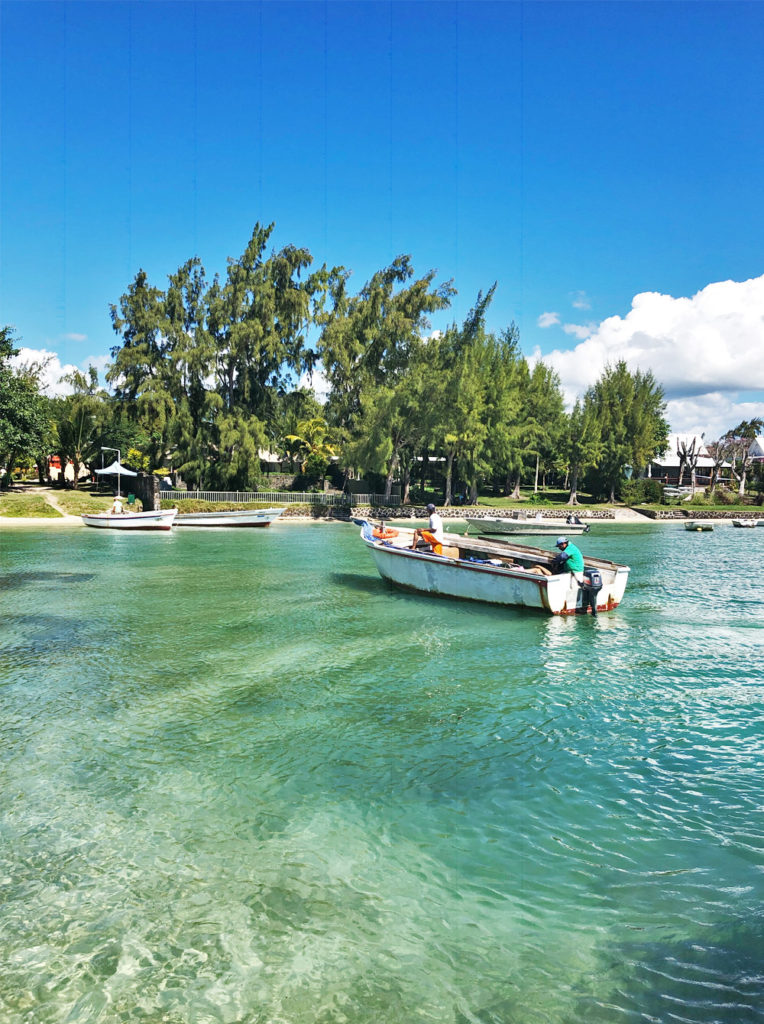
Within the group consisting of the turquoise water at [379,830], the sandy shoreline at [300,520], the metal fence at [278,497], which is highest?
the metal fence at [278,497]

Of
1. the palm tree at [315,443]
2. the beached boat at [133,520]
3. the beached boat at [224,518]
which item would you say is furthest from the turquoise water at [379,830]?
the palm tree at [315,443]

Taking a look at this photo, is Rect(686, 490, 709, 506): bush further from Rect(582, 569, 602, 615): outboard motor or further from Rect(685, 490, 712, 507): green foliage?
Rect(582, 569, 602, 615): outboard motor

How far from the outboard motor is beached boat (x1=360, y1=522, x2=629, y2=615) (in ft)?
0.33

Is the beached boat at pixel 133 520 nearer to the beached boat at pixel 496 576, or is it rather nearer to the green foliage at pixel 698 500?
the beached boat at pixel 496 576

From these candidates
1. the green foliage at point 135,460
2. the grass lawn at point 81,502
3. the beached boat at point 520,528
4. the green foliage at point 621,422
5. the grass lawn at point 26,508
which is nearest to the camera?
the beached boat at point 520,528

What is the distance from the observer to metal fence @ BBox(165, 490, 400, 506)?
54.5m

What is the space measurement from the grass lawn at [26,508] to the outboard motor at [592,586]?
41557mm

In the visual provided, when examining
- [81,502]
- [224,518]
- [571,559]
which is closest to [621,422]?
[224,518]

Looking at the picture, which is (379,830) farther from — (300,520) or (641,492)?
(641,492)

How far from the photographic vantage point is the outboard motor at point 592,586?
1588 centimetres

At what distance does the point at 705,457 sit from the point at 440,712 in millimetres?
94804

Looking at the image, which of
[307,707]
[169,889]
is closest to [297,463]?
[307,707]

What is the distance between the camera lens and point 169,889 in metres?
5.05

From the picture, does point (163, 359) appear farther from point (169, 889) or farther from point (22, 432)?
point (169, 889)
